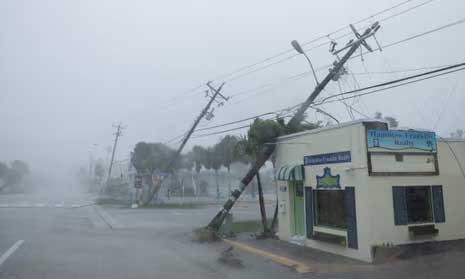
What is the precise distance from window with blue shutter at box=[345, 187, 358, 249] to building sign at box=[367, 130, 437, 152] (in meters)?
1.33

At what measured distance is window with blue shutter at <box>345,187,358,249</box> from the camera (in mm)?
11031

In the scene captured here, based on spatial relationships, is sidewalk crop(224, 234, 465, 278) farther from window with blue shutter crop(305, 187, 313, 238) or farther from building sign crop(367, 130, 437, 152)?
building sign crop(367, 130, 437, 152)

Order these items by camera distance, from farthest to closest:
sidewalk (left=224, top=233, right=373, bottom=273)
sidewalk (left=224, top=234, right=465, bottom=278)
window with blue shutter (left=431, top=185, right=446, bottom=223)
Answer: window with blue shutter (left=431, top=185, right=446, bottom=223) → sidewalk (left=224, top=233, right=373, bottom=273) → sidewalk (left=224, top=234, right=465, bottom=278)

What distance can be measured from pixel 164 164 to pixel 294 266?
37.2 m

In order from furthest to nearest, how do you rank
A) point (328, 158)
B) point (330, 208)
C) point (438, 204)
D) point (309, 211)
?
1. point (309, 211)
2. point (330, 208)
3. point (328, 158)
4. point (438, 204)

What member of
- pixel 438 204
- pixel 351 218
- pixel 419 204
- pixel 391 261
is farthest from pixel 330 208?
pixel 438 204

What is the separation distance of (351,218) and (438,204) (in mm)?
2708

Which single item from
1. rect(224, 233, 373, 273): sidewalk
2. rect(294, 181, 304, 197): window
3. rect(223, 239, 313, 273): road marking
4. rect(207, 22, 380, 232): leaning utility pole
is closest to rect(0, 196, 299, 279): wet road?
rect(223, 239, 313, 273): road marking

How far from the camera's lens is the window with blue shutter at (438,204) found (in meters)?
11.8

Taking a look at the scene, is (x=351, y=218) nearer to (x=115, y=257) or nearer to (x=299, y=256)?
(x=299, y=256)

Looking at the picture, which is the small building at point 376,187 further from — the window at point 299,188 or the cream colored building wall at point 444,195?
the window at point 299,188

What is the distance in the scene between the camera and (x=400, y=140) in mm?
11461

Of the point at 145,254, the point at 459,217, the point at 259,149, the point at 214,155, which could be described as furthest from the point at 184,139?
the point at 459,217

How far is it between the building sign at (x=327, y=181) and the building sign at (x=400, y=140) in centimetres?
143
